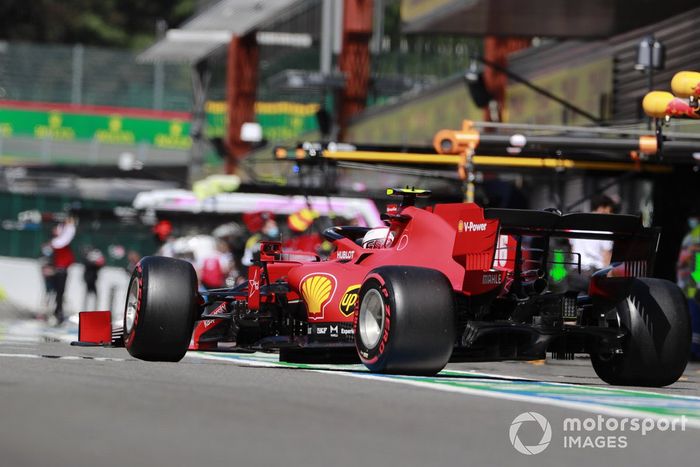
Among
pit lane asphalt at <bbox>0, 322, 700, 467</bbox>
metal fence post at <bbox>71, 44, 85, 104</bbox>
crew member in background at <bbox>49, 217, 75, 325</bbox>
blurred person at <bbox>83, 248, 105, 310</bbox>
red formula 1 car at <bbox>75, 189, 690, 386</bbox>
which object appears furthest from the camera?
metal fence post at <bbox>71, 44, 85, 104</bbox>

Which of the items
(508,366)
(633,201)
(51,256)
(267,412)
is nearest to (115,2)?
(51,256)

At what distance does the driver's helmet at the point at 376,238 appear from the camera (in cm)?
1226

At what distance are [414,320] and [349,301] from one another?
4.33ft

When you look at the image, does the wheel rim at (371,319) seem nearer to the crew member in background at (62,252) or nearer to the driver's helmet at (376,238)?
the driver's helmet at (376,238)

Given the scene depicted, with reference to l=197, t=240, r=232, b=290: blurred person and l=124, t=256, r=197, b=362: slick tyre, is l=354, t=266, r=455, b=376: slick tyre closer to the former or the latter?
l=124, t=256, r=197, b=362: slick tyre

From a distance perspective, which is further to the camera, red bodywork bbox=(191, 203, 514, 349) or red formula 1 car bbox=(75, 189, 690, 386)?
red bodywork bbox=(191, 203, 514, 349)

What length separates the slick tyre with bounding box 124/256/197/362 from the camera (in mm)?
12062

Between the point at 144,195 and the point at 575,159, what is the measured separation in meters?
10.7

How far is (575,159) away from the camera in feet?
65.1

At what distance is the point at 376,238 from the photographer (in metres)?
12.3

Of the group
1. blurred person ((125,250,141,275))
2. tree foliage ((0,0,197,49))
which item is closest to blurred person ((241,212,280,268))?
blurred person ((125,250,141,275))

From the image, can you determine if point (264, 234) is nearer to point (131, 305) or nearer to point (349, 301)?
point (131, 305)

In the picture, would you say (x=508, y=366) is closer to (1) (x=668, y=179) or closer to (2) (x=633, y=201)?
(1) (x=668, y=179)

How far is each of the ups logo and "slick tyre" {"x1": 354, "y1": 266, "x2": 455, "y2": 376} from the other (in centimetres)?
89
